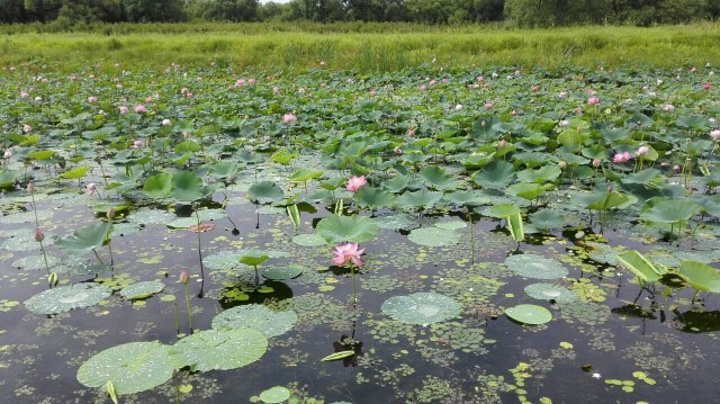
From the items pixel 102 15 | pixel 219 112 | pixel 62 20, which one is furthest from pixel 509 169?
pixel 102 15

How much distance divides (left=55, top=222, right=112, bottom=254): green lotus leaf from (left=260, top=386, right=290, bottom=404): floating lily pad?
4.04 ft

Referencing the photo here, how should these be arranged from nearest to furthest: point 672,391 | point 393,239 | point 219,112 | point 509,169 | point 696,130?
1. point 672,391
2. point 393,239
3. point 509,169
4. point 696,130
5. point 219,112

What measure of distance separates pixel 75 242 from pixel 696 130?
15.4 feet

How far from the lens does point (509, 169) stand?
3168 mm

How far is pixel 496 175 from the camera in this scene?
10.5ft

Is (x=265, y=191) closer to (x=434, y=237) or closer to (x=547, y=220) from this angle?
(x=434, y=237)

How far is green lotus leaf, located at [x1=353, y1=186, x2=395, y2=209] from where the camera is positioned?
2839 millimetres

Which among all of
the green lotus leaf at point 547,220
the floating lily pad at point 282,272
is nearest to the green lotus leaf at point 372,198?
the floating lily pad at point 282,272

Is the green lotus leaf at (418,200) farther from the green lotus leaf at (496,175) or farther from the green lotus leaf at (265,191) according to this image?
the green lotus leaf at (265,191)

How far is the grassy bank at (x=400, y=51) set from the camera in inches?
420

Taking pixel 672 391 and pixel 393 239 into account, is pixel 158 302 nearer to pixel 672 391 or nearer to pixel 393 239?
pixel 393 239

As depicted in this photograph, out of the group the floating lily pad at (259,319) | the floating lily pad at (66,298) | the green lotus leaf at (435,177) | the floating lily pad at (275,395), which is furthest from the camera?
the green lotus leaf at (435,177)

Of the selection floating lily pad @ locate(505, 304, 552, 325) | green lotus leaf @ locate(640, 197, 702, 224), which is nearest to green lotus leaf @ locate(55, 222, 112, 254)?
floating lily pad @ locate(505, 304, 552, 325)

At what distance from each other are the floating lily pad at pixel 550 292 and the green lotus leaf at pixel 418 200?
828 millimetres
